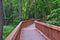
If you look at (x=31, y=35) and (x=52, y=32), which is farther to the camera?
(x=31, y=35)

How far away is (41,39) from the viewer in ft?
41.8

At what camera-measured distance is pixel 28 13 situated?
51.8 metres

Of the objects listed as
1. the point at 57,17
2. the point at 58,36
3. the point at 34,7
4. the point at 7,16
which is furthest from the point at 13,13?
the point at 58,36

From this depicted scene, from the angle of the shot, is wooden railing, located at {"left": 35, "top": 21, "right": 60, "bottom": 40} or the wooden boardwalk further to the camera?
the wooden boardwalk

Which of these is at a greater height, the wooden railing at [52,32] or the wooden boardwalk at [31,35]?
the wooden railing at [52,32]

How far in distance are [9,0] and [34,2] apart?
1032 cm

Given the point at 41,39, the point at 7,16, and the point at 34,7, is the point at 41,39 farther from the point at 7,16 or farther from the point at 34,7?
the point at 7,16

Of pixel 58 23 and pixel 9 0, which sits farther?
pixel 9 0

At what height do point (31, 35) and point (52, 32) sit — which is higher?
point (52, 32)

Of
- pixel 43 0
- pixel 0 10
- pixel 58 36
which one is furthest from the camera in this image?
pixel 43 0

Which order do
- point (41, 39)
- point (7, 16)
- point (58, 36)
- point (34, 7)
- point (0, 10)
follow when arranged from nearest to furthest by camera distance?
point (0, 10)
point (58, 36)
point (41, 39)
point (34, 7)
point (7, 16)

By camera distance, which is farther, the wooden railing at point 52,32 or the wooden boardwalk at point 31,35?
the wooden boardwalk at point 31,35

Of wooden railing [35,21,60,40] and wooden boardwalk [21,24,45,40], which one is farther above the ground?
wooden railing [35,21,60,40]

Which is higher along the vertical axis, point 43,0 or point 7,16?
point 43,0
